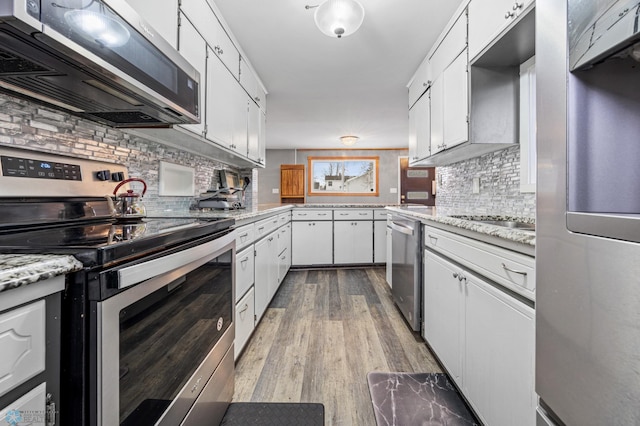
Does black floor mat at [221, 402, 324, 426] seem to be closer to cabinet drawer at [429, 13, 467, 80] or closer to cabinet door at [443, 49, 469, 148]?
cabinet door at [443, 49, 469, 148]

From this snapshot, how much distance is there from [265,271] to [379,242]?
8.16 ft

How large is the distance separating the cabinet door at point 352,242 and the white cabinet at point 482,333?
8.73 ft

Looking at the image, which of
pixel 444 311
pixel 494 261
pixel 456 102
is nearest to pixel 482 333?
pixel 494 261

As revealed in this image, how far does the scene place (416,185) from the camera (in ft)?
21.9

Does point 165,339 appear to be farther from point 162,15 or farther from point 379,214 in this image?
point 379,214

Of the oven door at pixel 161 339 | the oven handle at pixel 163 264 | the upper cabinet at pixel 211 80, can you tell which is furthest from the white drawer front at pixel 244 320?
the upper cabinet at pixel 211 80

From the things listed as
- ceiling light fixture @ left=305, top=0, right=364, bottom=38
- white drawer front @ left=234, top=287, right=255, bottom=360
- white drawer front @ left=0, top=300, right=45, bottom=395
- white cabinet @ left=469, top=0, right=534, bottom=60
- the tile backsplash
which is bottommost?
white drawer front @ left=234, top=287, right=255, bottom=360

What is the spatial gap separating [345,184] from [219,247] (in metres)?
5.77

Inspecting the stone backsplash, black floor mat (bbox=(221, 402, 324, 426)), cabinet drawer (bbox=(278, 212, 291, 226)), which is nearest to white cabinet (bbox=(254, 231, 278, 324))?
cabinet drawer (bbox=(278, 212, 291, 226))

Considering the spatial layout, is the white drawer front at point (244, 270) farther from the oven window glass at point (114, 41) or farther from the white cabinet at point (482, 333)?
the white cabinet at point (482, 333)

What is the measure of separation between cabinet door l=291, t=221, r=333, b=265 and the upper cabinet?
1828mm

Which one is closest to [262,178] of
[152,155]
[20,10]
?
[152,155]

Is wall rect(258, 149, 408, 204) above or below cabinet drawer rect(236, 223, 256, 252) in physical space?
above

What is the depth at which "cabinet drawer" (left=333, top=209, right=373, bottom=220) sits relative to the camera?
4461 millimetres
